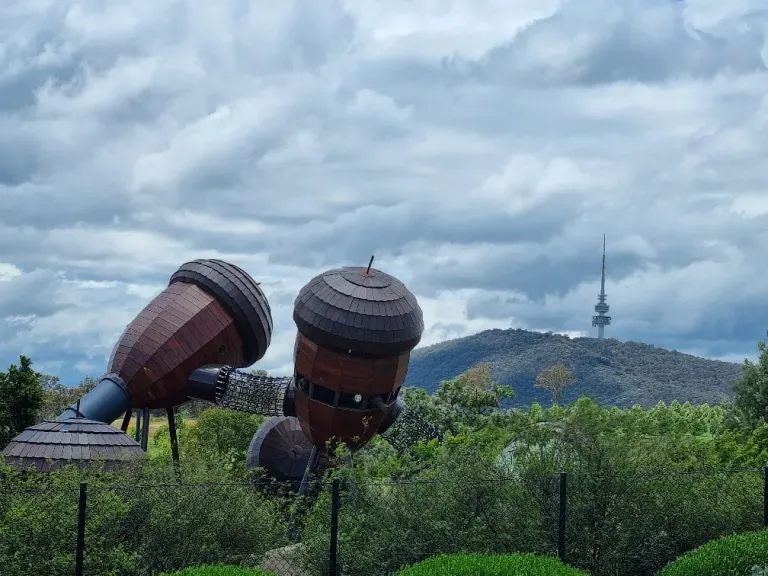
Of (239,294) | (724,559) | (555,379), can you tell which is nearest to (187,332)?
(239,294)

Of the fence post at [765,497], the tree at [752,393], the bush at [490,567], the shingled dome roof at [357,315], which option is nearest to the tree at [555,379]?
the tree at [752,393]

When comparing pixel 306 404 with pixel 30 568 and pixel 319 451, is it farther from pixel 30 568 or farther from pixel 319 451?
pixel 30 568

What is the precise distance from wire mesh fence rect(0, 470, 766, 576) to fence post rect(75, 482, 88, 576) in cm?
2

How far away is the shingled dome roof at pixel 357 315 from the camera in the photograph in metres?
21.5

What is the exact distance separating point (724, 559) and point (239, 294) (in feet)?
55.5

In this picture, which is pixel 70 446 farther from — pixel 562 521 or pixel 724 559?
pixel 724 559

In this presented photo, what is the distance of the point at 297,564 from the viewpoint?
15.5 metres

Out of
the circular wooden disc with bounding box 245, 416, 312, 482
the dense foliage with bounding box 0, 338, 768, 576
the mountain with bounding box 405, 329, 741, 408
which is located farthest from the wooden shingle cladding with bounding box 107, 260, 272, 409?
the mountain with bounding box 405, 329, 741, 408

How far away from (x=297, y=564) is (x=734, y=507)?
745 centimetres

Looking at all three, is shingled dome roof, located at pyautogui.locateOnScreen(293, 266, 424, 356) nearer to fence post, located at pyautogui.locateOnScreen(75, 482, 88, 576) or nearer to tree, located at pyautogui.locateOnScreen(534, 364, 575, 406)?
fence post, located at pyautogui.locateOnScreen(75, 482, 88, 576)

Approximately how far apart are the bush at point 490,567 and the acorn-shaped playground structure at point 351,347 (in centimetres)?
866

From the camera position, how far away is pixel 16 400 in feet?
96.5

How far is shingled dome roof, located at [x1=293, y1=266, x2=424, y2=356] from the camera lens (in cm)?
2152

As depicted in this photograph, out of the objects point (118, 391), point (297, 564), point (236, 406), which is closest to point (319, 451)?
point (236, 406)
